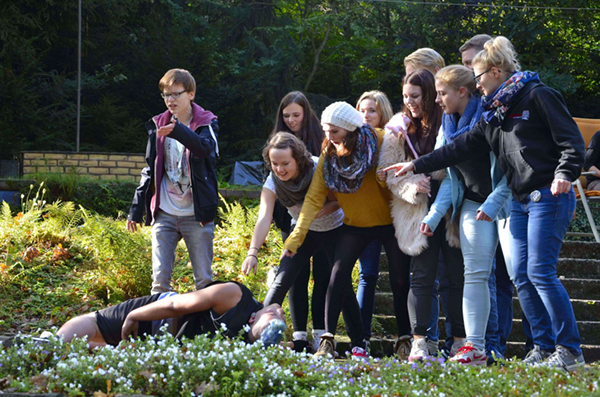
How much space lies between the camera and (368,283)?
4449 millimetres

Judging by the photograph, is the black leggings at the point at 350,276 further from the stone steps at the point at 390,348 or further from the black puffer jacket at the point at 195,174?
the black puffer jacket at the point at 195,174

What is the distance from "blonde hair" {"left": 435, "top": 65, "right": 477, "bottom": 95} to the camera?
387cm

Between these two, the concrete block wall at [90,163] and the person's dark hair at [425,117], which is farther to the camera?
the concrete block wall at [90,163]

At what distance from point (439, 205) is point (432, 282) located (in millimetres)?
470

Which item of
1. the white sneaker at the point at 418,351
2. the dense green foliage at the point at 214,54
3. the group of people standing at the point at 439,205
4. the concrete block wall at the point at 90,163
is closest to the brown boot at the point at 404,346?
the group of people standing at the point at 439,205

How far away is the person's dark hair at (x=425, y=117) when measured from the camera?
414 centimetres

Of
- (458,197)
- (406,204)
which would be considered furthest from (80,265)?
(458,197)

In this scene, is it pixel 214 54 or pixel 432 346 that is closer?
pixel 432 346

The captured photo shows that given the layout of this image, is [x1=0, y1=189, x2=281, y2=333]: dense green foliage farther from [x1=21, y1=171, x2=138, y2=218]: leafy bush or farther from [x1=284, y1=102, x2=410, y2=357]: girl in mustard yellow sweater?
[x1=284, y1=102, x2=410, y2=357]: girl in mustard yellow sweater

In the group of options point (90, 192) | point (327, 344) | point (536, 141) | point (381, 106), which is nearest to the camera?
point (536, 141)

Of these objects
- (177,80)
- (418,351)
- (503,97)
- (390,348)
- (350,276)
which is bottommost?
(390,348)

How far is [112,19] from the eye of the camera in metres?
16.2

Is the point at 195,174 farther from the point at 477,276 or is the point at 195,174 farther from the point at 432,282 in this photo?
the point at 477,276

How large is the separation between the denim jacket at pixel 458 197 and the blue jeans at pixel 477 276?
13cm
